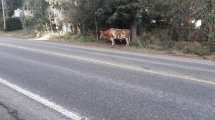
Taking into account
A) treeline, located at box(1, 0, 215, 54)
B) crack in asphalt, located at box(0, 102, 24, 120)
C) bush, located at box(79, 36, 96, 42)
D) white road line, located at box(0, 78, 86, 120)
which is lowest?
bush, located at box(79, 36, 96, 42)

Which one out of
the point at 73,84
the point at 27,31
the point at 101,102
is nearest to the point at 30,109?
the point at 101,102

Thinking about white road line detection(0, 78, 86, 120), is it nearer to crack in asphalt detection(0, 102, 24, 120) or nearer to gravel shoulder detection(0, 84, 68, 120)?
gravel shoulder detection(0, 84, 68, 120)

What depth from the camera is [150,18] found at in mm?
24312

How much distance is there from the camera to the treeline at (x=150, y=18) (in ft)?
65.6

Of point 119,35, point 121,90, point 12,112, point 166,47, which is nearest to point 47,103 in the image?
point 12,112

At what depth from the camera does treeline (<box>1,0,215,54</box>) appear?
1998 cm

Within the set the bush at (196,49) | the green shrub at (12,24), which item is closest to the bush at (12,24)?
the green shrub at (12,24)

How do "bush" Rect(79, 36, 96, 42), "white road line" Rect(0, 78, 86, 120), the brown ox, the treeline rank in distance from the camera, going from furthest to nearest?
"bush" Rect(79, 36, 96, 42), the brown ox, the treeline, "white road line" Rect(0, 78, 86, 120)

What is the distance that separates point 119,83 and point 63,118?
9.09ft

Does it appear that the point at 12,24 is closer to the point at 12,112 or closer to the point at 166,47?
the point at 166,47

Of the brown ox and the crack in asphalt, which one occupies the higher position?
the brown ox

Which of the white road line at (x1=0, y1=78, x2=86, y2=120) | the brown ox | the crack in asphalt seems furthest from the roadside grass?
the crack in asphalt

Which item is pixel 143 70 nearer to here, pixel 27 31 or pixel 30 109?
pixel 30 109

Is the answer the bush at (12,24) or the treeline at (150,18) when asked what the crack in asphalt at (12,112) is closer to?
the treeline at (150,18)
